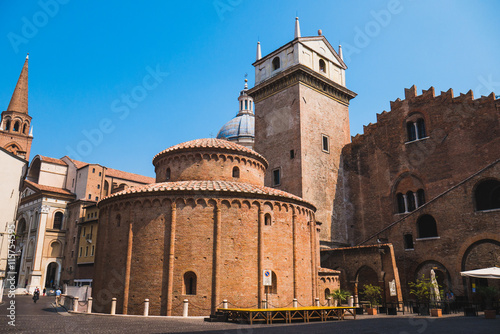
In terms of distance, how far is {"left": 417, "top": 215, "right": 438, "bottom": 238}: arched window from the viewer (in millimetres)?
26328

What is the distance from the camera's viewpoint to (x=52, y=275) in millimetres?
49281

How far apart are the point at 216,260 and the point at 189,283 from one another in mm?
1790

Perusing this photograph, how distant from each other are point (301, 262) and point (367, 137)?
16.6 meters

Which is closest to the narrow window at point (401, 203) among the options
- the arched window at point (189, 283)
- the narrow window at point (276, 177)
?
the narrow window at point (276, 177)

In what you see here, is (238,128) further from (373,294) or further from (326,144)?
(373,294)

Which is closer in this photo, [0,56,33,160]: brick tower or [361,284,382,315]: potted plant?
[361,284,382,315]: potted plant

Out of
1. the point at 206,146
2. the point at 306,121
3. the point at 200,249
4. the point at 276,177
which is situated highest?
the point at 306,121

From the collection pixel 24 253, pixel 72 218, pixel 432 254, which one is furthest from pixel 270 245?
pixel 24 253

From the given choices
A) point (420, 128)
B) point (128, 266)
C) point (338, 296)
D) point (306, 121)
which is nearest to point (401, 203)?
point (420, 128)

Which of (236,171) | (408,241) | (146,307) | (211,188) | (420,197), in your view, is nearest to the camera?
(146,307)

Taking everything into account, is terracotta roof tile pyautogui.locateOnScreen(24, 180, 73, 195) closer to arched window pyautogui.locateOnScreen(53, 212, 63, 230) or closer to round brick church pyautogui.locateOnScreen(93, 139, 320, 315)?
arched window pyautogui.locateOnScreen(53, 212, 63, 230)

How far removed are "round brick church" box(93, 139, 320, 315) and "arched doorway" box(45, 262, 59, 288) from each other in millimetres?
29833

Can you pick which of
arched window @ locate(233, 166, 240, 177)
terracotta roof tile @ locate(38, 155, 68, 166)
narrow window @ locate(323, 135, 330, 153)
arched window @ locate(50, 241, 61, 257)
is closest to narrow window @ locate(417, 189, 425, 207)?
narrow window @ locate(323, 135, 330, 153)

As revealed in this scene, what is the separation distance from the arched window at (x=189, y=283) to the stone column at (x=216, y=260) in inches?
40.9
